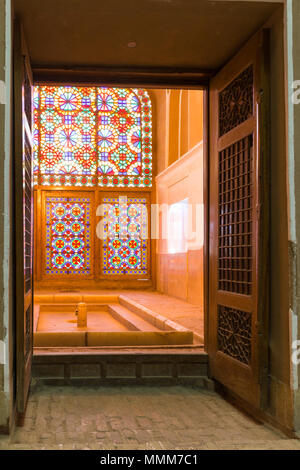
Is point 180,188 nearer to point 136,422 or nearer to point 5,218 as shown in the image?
point 136,422

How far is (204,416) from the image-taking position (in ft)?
12.4

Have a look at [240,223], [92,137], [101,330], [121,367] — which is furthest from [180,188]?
[240,223]

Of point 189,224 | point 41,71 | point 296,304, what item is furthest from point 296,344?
point 189,224

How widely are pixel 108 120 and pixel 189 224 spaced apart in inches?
166

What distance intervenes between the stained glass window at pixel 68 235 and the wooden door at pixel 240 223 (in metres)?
7.81

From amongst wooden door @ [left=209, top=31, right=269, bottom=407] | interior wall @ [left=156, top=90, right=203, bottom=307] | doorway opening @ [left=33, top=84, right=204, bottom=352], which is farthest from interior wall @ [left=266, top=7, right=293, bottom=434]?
doorway opening @ [left=33, top=84, right=204, bottom=352]

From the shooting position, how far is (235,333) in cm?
406

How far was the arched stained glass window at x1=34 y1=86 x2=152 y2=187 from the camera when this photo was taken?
40.1 ft

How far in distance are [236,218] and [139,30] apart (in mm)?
1550

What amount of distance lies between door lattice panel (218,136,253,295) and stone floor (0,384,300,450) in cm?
92

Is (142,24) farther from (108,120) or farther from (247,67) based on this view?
(108,120)

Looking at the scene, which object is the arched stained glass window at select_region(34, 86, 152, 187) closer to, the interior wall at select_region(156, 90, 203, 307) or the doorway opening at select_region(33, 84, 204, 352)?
the doorway opening at select_region(33, 84, 204, 352)

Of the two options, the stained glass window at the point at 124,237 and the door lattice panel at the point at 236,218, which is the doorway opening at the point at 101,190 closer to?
the stained glass window at the point at 124,237

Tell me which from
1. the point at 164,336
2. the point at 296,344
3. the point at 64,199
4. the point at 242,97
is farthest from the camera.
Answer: the point at 64,199
